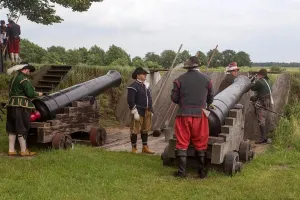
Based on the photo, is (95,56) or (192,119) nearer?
(192,119)

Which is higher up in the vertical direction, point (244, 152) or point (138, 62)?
point (138, 62)

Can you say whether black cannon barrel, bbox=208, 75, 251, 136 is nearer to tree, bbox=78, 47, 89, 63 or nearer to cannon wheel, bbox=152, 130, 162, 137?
cannon wheel, bbox=152, 130, 162, 137

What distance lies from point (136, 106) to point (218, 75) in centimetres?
435

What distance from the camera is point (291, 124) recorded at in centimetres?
1016

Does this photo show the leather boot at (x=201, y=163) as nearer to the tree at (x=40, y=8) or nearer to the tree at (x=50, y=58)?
the tree at (x=40, y=8)

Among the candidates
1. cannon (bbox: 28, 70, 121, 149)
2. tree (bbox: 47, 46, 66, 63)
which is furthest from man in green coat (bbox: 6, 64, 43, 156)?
tree (bbox: 47, 46, 66, 63)

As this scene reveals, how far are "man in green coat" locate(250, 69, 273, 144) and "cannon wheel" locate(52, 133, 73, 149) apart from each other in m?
4.65

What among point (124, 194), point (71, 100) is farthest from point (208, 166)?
point (71, 100)

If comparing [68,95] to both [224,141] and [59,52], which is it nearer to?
[224,141]

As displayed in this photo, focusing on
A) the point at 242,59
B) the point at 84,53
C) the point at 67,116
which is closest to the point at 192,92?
the point at 67,116

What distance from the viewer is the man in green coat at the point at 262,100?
10.6 m

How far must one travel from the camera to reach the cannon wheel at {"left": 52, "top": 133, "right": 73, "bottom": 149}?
8445mm

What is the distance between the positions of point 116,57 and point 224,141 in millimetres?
13171

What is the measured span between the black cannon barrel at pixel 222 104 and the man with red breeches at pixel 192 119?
0.36 meters
